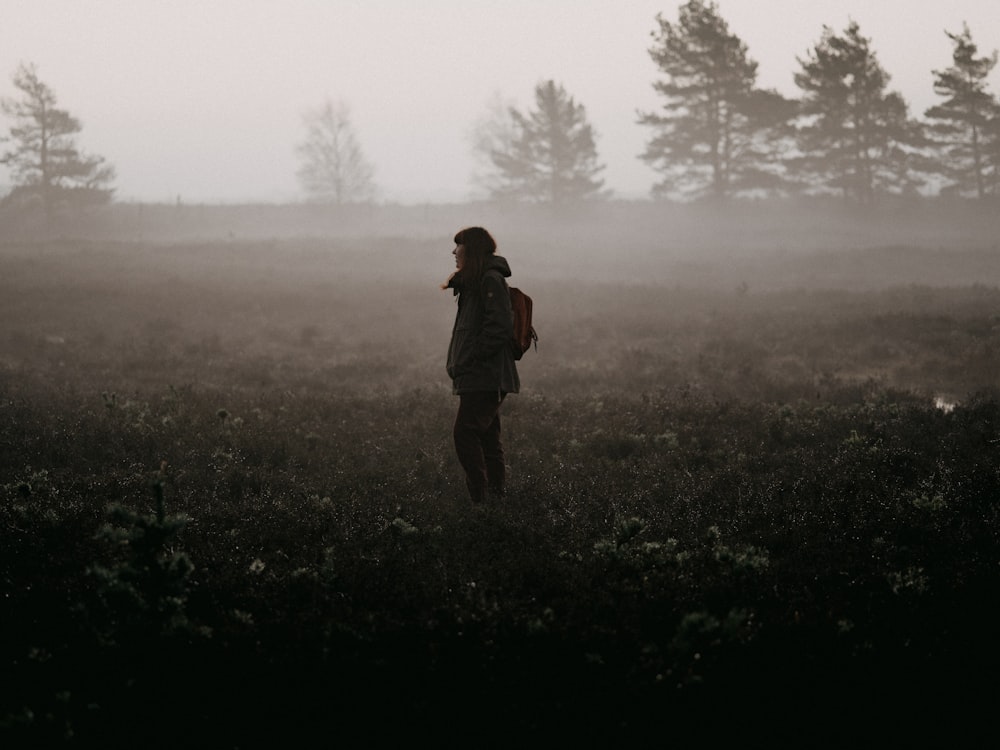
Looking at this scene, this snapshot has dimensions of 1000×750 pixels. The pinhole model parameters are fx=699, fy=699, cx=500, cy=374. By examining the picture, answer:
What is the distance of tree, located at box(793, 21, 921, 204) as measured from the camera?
44906 mm

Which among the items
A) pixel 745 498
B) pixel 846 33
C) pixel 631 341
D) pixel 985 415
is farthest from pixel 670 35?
pixel 745 498

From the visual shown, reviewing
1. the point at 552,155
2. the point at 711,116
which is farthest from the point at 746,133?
the point at 552,155

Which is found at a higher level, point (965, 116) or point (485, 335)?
point (965, 116)

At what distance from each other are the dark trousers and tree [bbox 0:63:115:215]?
46135 millimetres

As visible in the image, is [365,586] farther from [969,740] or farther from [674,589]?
[969,740]

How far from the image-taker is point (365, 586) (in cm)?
521

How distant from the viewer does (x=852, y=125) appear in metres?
47.2

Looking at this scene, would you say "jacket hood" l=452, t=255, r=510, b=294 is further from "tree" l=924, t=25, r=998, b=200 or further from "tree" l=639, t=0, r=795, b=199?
"tree" l=924, t=25, r=998, b=200

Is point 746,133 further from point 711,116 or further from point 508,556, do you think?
point 508,556

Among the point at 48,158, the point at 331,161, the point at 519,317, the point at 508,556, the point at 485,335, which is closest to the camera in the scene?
the point at 508,556

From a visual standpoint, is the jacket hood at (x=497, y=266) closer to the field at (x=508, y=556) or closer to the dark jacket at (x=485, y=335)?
the dark jacket at (x=485, y=335)

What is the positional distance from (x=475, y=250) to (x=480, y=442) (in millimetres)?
1990

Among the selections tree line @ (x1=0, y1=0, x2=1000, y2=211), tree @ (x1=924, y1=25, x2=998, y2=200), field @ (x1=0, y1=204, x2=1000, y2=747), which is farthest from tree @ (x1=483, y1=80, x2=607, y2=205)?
field @ (x1=0, y1=204, x2=1000, y2=747)

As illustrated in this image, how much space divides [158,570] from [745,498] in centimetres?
536
